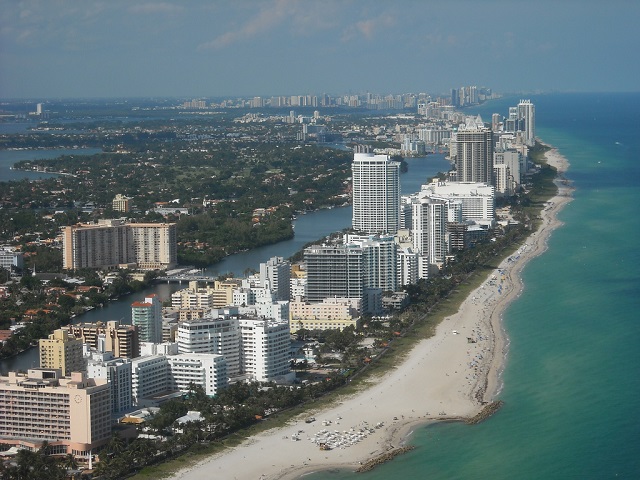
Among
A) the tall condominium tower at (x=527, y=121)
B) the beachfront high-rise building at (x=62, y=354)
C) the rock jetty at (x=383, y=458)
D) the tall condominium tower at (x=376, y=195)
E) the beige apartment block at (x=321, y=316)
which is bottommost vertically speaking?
the rock jetty at (x=383, y=458)

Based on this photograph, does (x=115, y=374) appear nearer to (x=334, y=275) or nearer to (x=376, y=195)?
(x=334, y=275)

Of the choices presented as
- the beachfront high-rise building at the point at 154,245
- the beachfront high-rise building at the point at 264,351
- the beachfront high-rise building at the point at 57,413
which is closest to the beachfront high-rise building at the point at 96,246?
the beachfront high-rise building at the point at 154,245

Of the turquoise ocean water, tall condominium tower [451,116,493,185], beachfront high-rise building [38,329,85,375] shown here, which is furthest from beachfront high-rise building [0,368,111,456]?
tall condominium tower [451,116,493,185]

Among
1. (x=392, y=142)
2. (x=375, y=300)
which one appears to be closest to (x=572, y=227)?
(x=375, y=300)

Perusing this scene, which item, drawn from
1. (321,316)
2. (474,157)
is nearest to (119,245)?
(321,316)

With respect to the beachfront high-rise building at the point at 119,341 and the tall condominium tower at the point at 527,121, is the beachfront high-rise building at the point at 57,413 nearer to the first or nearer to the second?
the beachfront high-rise building at the point at 119,341
